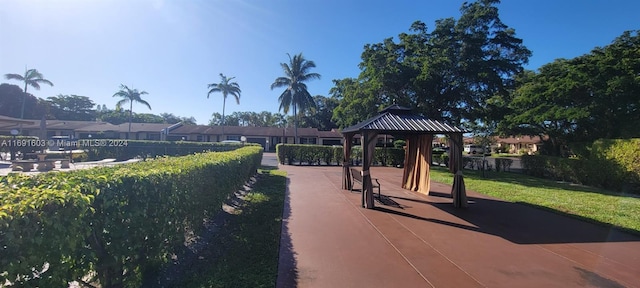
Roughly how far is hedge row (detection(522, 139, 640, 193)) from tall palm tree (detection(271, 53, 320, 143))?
24.0 metres

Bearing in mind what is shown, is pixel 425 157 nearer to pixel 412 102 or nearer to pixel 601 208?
pixel 601 208

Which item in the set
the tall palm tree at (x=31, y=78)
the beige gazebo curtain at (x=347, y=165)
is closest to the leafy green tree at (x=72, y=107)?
the tall palm tree at (x=31, y=78)

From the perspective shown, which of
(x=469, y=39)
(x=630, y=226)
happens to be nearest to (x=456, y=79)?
(x=469, y=39)

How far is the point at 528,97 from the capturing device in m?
19.6

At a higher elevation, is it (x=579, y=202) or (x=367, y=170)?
(x=367, y=170)

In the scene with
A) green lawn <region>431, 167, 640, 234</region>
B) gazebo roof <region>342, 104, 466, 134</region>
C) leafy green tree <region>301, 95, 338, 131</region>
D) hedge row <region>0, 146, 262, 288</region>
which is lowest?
green lawn <region>431, 167, 640, 234</region>

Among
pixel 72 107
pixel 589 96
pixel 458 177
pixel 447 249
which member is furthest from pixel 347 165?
pixel 72 107

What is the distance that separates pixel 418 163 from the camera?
35.7 feet

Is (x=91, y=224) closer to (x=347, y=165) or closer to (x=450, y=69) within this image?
(x=347, y=165)

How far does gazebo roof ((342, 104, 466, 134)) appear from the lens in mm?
8281

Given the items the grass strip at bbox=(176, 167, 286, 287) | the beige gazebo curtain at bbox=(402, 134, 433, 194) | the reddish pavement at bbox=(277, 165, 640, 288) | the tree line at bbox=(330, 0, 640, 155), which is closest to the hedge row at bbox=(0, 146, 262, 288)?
the grass strip at bbox=(176, 167, 286, 287)

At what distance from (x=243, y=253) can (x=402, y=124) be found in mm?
5892

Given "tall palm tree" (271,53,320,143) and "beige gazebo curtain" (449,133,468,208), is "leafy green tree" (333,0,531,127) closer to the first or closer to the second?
"beige gazebo curtain" (449,133,468,208)

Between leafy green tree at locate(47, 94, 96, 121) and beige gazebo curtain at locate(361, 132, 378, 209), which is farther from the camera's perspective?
leafy green tree at locate(47, 94, 96, 121)
